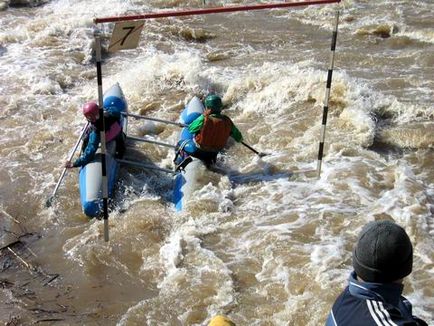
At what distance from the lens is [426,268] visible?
442 cm

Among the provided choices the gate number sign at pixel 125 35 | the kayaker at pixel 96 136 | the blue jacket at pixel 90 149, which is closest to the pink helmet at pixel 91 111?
the kayaker at pixel 96 136

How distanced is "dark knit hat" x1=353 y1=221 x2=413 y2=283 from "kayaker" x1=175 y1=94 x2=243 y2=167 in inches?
164

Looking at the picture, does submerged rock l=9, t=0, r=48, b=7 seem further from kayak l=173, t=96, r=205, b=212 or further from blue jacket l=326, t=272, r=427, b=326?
blue jacket l=326, t=272, r=427, b=326

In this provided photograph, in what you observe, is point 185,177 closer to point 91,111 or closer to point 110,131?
point 110,131

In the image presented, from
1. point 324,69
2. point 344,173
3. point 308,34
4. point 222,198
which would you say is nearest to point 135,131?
point 222,198

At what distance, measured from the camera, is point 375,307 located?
166cm

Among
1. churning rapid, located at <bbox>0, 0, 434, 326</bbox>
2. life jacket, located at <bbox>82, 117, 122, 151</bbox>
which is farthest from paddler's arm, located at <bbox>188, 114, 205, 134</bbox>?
life jacket, located at <bbox>82, 117, 122, 151</bbox>

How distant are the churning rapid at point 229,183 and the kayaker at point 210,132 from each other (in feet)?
0.82

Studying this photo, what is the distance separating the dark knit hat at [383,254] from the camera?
64.6 inches

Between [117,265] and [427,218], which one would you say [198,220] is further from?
[427,218]

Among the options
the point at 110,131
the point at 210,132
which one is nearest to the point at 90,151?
the point at 110,131

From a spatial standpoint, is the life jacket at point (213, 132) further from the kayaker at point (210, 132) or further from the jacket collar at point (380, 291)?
the jacket collar at point (380, 291)

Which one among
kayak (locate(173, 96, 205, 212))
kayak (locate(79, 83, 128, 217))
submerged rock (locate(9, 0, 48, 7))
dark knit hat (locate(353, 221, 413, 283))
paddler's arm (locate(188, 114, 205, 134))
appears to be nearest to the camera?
dark knit hat (locate(353, 221, 413, 283))

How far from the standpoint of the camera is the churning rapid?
4281 millimetres
